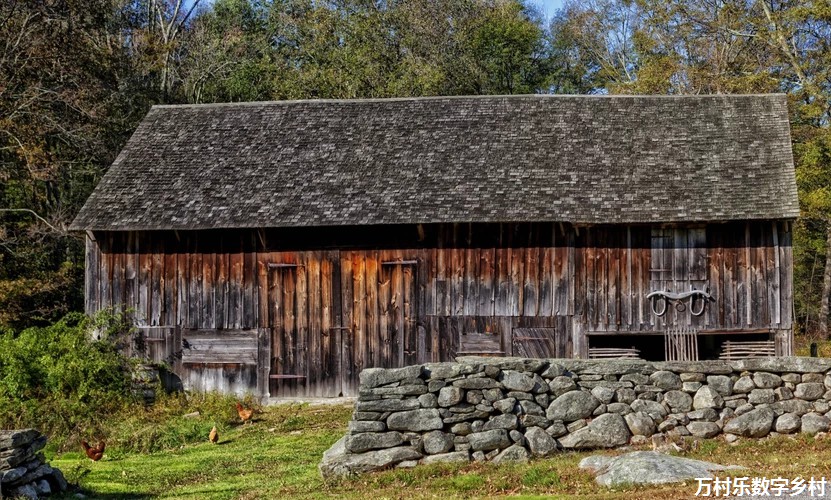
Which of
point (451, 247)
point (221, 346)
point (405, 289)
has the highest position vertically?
point (451, 247)

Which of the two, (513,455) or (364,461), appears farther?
(513,455)

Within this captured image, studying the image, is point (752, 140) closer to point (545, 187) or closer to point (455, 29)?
point (545, 187)

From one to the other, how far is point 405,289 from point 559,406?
915 centimetres

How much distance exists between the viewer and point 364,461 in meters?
14.1

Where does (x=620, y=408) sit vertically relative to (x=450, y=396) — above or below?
below

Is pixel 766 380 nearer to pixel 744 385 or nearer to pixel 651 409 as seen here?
pixel 744 385

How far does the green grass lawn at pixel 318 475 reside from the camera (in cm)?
1264

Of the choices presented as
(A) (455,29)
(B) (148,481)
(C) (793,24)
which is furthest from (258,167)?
(A) (455,29)

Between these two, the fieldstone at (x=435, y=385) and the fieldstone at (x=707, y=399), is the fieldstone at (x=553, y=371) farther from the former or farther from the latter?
the fieldstone at (x=707, y=399)

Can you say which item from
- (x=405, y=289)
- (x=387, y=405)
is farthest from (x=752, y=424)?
(x=405, y=289)

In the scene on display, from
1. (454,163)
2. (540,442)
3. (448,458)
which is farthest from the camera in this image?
(454,163)

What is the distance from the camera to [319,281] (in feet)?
77.6

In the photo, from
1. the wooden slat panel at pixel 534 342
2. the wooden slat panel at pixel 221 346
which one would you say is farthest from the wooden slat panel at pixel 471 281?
the wooden slat panel at pixel 221 346

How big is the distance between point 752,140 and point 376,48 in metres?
22.0
